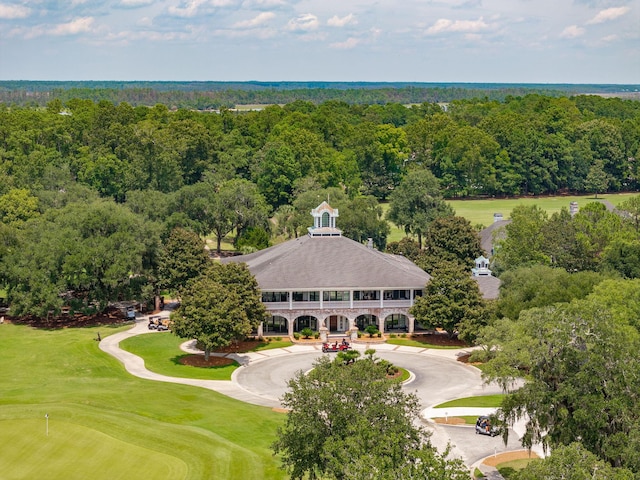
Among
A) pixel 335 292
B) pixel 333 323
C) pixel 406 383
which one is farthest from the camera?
pixel 333 323

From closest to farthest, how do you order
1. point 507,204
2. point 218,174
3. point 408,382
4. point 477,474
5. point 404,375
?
point 477,474
point 408,382
point 404,375
point 218,174
point 507,204

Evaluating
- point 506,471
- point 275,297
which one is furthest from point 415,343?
point 506,471

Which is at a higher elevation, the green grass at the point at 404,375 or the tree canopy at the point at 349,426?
the tree canopy at the point at 349,426

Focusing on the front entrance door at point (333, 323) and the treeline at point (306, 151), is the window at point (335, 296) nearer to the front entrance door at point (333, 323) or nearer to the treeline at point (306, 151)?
the front entrance door at point (333, 323)

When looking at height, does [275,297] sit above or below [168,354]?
above

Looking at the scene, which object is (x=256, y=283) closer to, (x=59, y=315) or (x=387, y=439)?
(x=59, y=315)

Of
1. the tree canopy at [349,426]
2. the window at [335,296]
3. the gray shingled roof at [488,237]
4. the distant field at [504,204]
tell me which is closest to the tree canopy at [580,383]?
the tree canopy at [349,426]

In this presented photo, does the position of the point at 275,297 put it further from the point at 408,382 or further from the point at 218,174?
the point at 218,174
